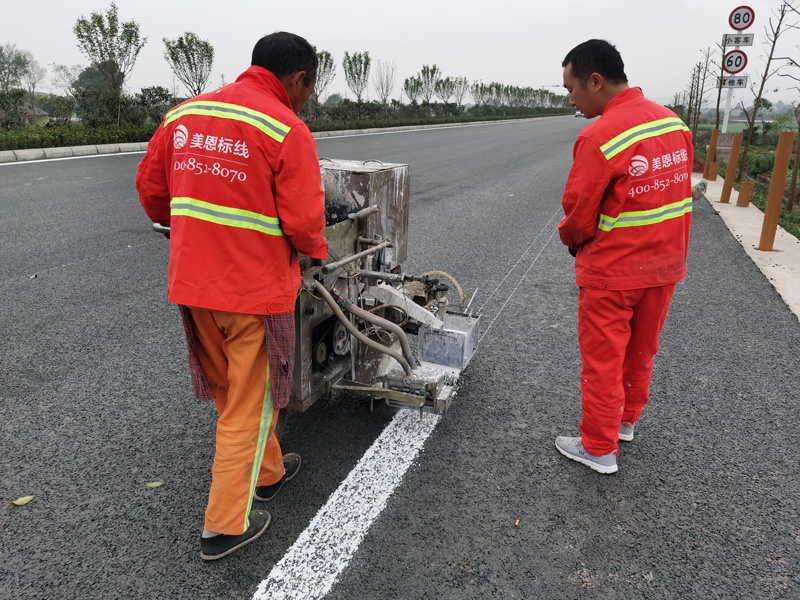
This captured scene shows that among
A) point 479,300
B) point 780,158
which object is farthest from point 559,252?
point 780,158

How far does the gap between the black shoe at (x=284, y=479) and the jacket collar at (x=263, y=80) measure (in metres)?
1.54

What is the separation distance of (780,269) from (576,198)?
451 cm

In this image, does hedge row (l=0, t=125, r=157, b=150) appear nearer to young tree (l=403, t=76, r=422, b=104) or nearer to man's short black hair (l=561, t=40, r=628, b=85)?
man's short black hair (l=561, t=40, r=628, b=85)

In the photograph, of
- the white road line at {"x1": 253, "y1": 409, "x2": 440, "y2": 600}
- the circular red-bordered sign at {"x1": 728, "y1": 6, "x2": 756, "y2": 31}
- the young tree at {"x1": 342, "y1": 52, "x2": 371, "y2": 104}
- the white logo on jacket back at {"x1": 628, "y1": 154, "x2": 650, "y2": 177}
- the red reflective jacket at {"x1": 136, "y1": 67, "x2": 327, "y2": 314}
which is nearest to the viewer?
the red reflective jacket at {"x1": 136, "y1": 67, "x2": 327, "y2": 314}

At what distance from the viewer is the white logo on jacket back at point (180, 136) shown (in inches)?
76.4

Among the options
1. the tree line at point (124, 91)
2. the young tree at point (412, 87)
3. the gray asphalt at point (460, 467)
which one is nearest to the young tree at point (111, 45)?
the tree line at point (124, 91)

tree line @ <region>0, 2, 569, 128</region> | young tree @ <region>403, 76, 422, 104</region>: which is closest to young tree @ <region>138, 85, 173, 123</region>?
tree line @ <region>0, 2, 569, 128</region>

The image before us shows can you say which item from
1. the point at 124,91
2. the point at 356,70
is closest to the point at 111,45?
the point at 124,91

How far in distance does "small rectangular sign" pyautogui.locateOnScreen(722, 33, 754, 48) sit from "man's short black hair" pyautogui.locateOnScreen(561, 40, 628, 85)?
39.8 ft

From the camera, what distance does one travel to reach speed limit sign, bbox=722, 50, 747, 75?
1167cm

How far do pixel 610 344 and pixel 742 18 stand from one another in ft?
42.0

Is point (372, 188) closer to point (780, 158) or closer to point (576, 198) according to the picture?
point (576, 198)

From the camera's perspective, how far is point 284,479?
2498mm

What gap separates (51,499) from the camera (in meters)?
2.38
